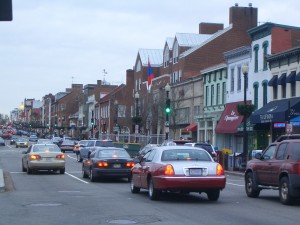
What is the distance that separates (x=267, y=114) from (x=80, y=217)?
2969cm

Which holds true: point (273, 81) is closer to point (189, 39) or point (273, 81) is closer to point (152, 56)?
point (189, 39)

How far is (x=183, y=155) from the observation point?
1742cm

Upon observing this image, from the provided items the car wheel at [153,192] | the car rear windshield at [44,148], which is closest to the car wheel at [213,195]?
the car wheel at [153,192]

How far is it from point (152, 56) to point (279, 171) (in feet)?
228

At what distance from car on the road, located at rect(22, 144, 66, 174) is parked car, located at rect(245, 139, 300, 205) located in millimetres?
12871

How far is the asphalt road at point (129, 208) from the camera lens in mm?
13461

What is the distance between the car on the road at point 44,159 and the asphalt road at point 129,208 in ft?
24.2

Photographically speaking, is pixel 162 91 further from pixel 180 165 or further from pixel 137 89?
pixel 180 165

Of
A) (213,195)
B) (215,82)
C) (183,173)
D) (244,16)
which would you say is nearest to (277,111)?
(215,82)

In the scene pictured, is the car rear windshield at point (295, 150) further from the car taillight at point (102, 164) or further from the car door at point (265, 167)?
the car taillight at point (102, 164)

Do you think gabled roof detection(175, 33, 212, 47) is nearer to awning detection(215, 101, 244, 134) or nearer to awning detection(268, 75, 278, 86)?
awning detection(215, 101, 244, 134)

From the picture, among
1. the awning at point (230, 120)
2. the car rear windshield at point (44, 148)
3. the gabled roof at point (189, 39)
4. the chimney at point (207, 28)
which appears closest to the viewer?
the car rear windshield at point (44, 148)

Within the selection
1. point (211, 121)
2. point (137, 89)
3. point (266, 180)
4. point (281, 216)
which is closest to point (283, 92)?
point (211, 121)

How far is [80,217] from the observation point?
45.9 feet
